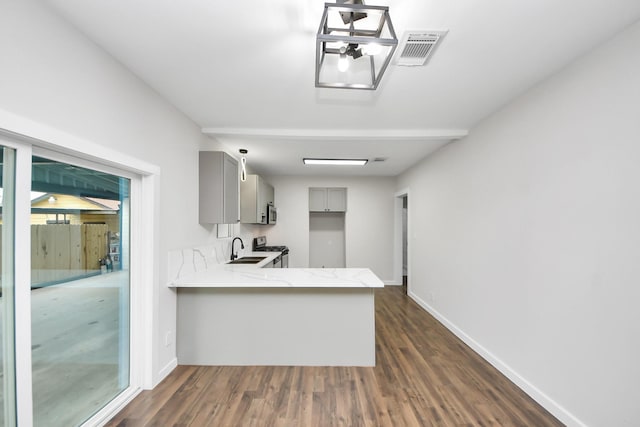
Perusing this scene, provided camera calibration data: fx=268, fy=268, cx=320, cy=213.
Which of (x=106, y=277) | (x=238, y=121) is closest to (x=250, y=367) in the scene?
(x=106, y=277)

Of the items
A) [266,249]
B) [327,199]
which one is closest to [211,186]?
[266,249]

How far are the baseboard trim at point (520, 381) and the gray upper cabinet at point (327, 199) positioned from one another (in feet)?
10.5

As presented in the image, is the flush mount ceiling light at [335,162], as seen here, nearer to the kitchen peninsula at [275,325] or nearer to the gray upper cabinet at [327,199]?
the gray upper cabinet at [327,199]

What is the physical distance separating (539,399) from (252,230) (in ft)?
15.0

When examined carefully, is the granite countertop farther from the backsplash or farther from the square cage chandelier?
the square cage chandelier

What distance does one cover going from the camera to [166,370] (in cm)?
247

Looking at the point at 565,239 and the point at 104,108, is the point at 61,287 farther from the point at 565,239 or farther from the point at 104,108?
the point at 565,239

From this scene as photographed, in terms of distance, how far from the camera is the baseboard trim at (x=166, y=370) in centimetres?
236

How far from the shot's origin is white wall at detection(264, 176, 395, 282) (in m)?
6.02

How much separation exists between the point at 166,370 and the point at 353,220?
14.5ft

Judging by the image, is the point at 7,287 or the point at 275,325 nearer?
the point at 7,287

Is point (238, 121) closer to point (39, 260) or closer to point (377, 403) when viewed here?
point (39, 260)

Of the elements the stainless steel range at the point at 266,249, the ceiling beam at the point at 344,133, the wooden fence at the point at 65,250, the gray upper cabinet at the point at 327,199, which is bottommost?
the stainless steel range at the point at 266,249

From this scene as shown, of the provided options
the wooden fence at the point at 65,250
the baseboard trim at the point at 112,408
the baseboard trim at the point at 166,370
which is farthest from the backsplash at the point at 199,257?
the baseboard trim at the point at 112,408
